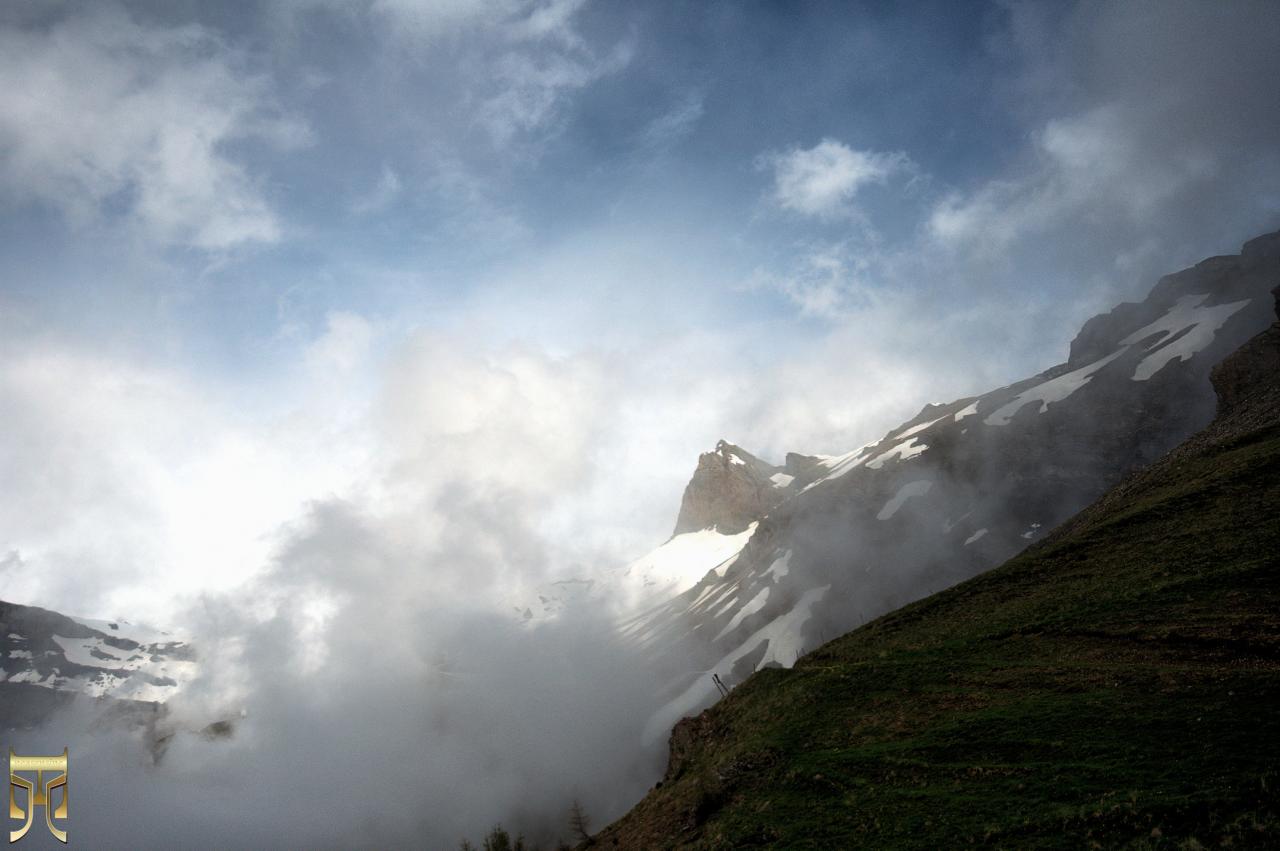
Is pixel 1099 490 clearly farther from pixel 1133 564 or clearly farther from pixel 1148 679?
pixel 1148 679

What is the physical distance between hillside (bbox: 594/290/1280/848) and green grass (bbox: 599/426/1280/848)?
0.11m

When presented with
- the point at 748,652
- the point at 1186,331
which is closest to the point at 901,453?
the point at 1186,331

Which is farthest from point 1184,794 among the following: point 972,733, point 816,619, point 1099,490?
point 1099,490

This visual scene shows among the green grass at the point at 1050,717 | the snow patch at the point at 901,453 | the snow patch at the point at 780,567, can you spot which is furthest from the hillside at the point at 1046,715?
the snow patch at the point at 901,453

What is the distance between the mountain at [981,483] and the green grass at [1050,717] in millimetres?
75505

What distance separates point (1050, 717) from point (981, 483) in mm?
128651

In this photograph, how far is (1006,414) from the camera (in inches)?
6122

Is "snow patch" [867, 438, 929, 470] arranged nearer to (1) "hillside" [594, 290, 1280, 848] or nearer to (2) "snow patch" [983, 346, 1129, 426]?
(2) "snow patch" [983, 346, 1129, 426]

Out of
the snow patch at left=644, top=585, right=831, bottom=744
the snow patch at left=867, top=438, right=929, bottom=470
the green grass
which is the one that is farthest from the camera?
the snow patch at left=867, top=438, right=929, bottom=470

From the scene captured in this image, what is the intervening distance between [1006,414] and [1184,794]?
15798 cm

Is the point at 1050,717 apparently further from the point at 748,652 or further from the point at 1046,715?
the point at 748,652

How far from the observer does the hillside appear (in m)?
20.1

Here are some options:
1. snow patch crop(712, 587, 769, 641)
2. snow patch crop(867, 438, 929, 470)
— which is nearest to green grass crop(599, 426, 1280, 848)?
snow patch crop(712, 587, 769, 641)

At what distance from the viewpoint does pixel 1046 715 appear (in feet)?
89.6
